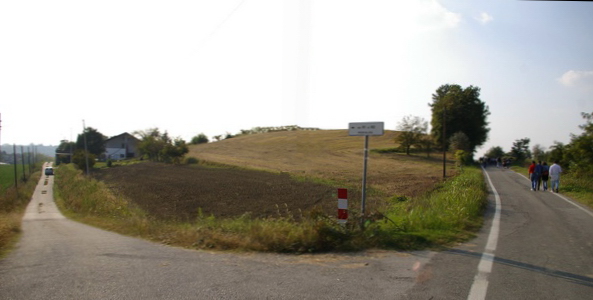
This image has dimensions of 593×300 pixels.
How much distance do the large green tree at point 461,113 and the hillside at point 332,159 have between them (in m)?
3.80

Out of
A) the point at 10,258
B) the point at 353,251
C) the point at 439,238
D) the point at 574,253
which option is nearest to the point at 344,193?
the point at 353,251

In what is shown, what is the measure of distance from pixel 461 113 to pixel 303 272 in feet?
65.8

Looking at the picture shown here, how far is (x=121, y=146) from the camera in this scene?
99812mm

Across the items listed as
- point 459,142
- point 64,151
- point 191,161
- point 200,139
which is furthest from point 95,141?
point 459,142

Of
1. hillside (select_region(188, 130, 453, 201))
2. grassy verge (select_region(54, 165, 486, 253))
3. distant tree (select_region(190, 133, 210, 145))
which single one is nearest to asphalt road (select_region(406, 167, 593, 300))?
grassy verge (select_region(54, 165, 486, 253))

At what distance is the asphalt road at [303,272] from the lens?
4863 millimetres

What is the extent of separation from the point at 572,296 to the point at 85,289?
232 inches

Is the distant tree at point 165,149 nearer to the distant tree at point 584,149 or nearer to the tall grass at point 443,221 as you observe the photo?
the distant tree at point 584,149

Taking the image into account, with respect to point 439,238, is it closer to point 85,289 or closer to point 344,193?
point 344,193

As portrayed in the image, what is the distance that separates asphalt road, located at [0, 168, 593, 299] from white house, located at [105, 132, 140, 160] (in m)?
96.2

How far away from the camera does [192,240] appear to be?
26.3 ft

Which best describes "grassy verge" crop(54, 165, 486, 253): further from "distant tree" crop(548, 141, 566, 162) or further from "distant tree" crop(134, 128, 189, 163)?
"distant tree" crop(134, 128, 189, 163)

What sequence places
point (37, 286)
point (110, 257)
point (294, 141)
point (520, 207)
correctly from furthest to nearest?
point (294, 141), point (520, 207), point (110, 257), point (37, 286)

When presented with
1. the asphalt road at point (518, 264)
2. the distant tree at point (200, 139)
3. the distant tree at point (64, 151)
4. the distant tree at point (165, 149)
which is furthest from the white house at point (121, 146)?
the asphalt road at point (518, 264)
